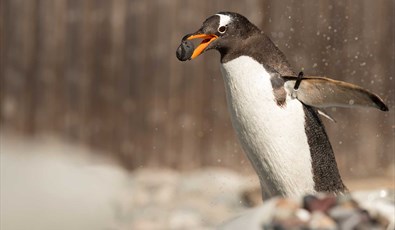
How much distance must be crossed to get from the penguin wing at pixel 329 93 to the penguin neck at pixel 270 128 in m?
0.06

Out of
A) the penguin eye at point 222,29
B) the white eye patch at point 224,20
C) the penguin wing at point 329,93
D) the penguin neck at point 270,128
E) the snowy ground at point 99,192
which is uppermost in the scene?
the white eye patch at point 224,20

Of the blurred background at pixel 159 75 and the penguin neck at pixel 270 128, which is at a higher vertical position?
the penguin neck at pixel 270 128

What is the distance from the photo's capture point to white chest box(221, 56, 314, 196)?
372cm

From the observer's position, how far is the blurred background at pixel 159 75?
21.8 feet

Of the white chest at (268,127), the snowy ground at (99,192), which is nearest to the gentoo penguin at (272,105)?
the white chest at (268,127)

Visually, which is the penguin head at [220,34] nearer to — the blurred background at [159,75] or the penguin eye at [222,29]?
the penguin eye at [222,29]

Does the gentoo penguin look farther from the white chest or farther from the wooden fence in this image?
the wooden fence

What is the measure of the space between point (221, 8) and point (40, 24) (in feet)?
4.72

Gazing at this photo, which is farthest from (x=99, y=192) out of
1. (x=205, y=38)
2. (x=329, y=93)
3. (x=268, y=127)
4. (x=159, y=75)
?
(x=329, y=93)

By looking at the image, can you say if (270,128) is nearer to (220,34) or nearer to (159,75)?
(220,34)

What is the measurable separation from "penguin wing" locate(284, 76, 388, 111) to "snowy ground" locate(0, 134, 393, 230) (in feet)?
6.69

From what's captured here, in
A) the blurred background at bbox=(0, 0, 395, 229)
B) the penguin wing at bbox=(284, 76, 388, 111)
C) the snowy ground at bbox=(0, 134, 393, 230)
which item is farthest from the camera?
the blurred background at bbox=(0, 0, 395, 229)

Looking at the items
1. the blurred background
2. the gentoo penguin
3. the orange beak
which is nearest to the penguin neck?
the gentoo penguin

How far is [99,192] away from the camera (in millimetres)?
6672
